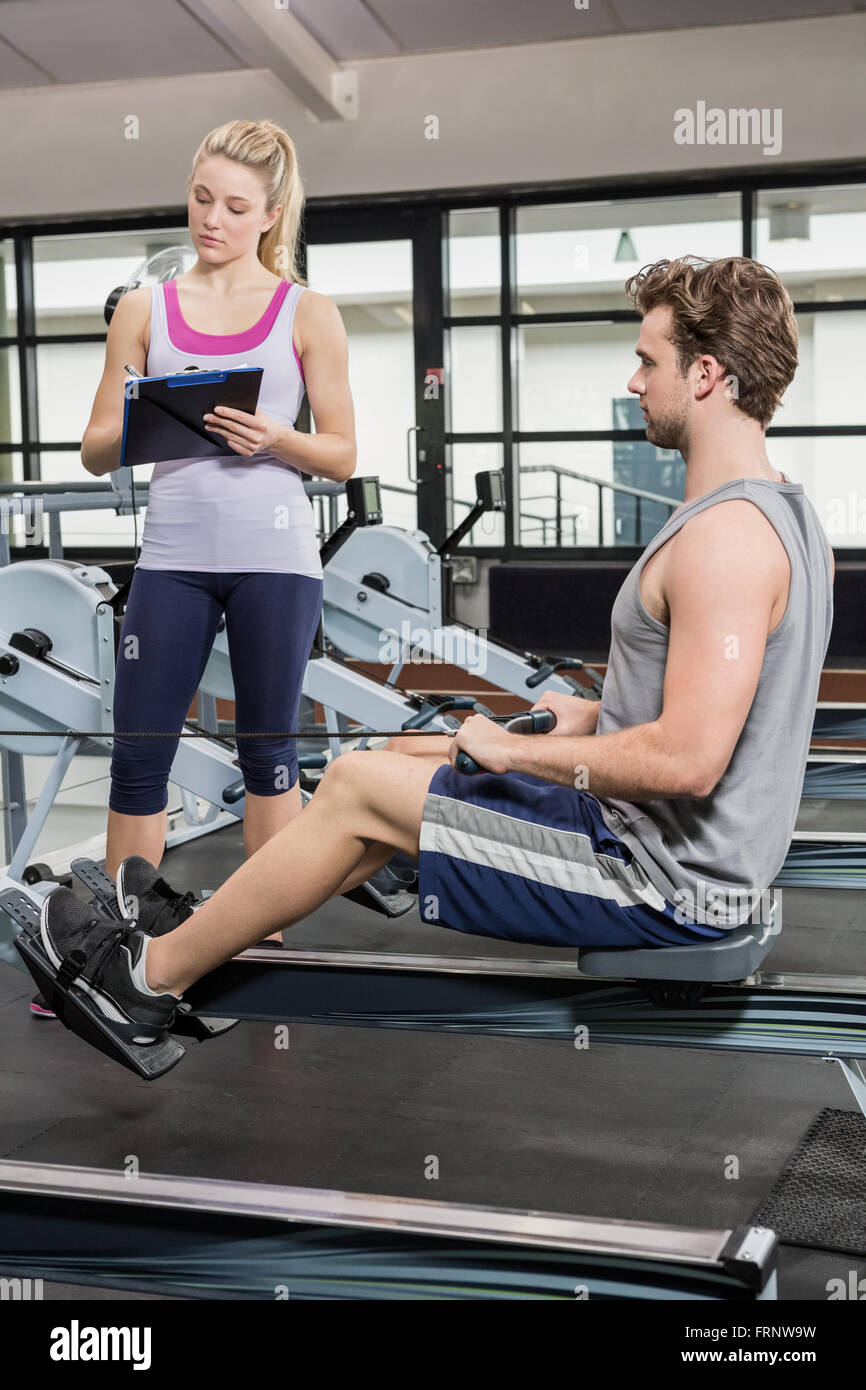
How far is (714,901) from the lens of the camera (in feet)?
4.81

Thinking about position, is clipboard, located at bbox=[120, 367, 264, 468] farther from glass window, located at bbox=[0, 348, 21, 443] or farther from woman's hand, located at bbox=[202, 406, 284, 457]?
glass window, located at bbox=[0, 348, 21, 443]

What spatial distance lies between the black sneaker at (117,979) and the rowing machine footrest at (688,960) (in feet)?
1.80

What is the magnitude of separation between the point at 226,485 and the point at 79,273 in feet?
23.1

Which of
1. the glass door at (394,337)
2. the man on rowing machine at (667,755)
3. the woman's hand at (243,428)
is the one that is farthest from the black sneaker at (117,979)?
the glass door at (394,337)

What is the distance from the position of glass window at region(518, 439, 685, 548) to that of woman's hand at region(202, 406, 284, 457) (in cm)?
569

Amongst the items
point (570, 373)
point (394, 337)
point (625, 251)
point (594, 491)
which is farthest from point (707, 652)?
point (394, 337)

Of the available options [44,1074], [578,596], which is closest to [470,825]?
[44,1074]

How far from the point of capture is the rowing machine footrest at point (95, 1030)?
1.67 m

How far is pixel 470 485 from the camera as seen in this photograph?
782cm

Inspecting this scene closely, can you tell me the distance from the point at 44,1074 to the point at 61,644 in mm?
862

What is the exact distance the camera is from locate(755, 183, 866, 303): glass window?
23.4 ft

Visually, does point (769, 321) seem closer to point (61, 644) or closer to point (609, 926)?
point (609, 926)
